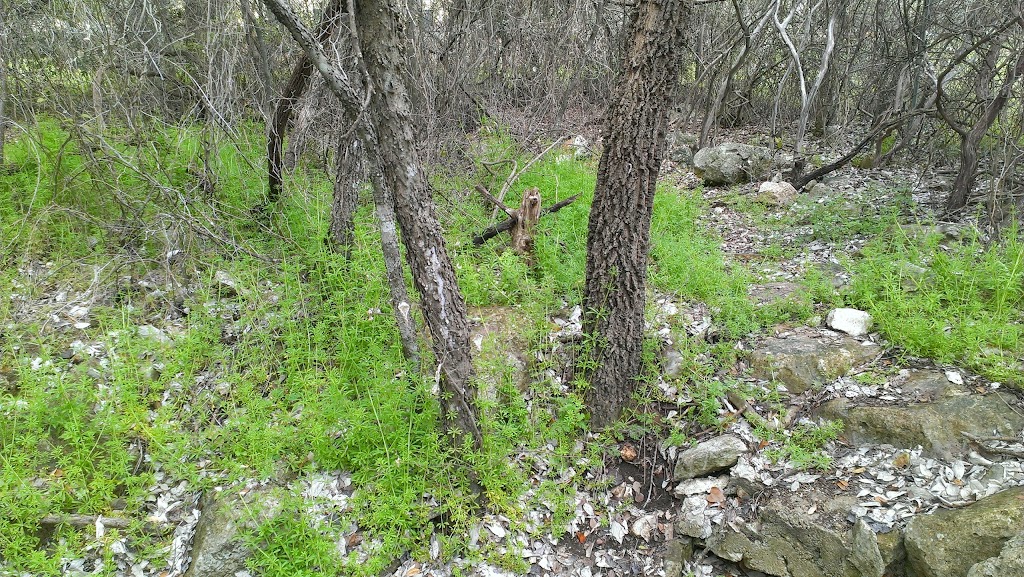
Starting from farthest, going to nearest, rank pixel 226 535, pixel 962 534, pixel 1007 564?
1. pixel 226 535
2. pixel 962 534
3. pixel 1007 564

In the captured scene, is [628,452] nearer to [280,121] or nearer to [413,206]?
[413,206]

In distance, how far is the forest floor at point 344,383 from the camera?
116 inches

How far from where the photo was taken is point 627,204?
343 centimetres

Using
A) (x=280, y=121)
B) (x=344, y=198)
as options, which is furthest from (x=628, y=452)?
(x=280, y=121)

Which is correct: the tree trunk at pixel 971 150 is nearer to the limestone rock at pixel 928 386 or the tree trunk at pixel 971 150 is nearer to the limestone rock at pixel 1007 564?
the limestone rock at pixel 928 386

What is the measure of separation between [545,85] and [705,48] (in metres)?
3.80

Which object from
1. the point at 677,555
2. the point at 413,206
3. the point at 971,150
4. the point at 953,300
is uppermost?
the point at 971,150

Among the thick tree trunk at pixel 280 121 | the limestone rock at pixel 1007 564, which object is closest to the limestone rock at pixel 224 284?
the thick tree trunk at pixel 280 121

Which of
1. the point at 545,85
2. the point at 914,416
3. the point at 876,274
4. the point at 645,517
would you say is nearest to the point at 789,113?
the point at 545,85

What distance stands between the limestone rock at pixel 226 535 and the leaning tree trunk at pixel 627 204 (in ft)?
7.10

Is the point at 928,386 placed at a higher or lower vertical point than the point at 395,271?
lower

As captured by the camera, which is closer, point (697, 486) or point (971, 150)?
point (697, 486)

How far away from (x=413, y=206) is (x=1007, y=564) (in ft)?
10.4

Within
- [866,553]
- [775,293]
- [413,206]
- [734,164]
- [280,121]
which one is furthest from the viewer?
[734,164]
